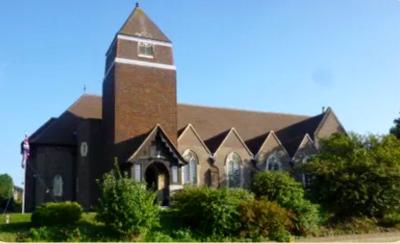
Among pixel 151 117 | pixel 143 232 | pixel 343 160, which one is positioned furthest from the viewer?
pixel 151 117

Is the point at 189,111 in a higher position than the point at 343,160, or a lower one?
higher

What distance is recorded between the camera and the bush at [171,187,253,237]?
26834 millimetres

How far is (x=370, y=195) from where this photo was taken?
112 feet

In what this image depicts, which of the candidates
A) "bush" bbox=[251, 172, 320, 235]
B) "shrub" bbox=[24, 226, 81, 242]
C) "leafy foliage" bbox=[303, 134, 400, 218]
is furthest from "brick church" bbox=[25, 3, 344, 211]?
"shrub" bbox=[24, 226, 81, 242]

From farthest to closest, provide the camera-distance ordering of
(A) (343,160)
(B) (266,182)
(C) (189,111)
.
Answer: (C) (189,111), (A) (343,160), (B) (266,182)

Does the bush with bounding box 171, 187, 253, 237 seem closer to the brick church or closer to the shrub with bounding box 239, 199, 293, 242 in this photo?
the shrub with bounding box 239, 199, 293, 242

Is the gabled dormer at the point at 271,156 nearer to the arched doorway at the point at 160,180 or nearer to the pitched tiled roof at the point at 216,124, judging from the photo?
the pitched tiled roof at the point at 216,124

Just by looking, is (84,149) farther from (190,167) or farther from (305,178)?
(305,178)

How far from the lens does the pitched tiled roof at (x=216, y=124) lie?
146 ft

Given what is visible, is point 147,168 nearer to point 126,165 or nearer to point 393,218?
point 126,165

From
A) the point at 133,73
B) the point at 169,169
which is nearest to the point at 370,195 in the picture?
the point at 169,169

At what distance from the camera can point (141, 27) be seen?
138 feet

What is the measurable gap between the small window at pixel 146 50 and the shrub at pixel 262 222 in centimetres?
1724

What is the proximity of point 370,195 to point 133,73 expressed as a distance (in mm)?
19164
